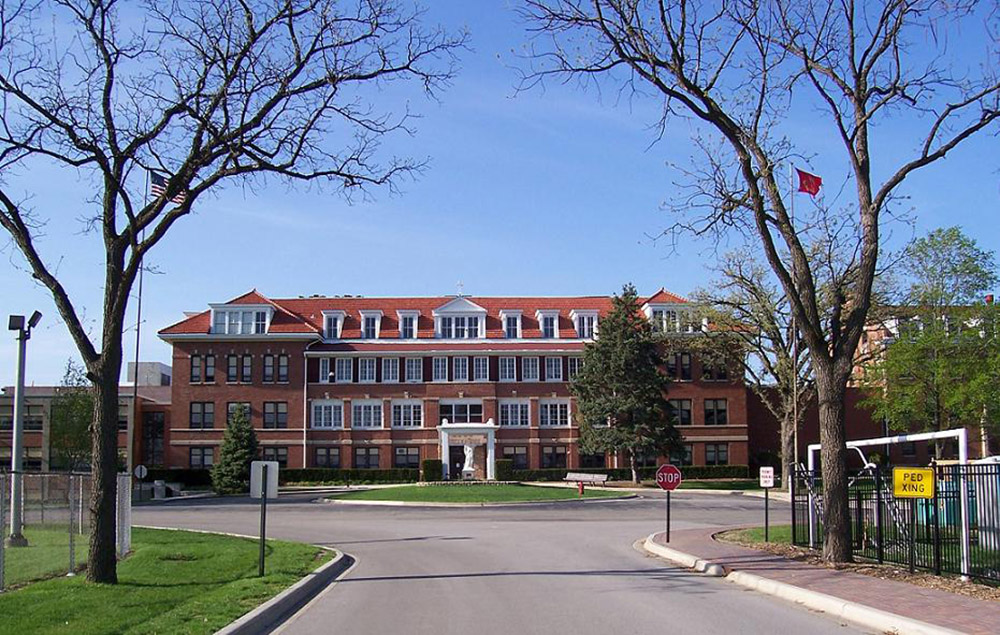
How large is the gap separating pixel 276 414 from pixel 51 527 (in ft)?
149

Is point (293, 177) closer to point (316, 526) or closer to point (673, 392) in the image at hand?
point (316, 526)

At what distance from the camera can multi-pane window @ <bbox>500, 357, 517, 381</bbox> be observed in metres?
68.6

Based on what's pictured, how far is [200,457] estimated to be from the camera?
222ft

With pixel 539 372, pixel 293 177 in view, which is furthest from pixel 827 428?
pixel 539 372

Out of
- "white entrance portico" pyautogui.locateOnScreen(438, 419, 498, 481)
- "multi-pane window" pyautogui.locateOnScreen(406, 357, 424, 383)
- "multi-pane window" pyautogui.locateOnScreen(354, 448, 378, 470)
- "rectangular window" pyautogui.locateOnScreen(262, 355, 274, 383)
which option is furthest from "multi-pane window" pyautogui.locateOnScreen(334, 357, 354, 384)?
"white entrance portico" pyautogui.locateOnScreen(438, 419, 498, 481)

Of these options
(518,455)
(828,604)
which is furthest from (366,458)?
(828,604)

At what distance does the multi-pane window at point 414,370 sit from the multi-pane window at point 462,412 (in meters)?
2.57

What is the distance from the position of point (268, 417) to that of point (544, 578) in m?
53.7

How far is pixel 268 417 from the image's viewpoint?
67.9 meters

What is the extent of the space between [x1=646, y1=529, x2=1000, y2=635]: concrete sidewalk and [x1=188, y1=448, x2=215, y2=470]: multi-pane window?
52848 millimetres

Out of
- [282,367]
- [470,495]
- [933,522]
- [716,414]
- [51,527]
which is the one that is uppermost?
[282,367]

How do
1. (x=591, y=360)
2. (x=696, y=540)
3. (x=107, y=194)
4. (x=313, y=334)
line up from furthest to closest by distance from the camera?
(x=313, y=334)
(x=591, y=360)
(x=696, y=540)
(x=107, y=194)

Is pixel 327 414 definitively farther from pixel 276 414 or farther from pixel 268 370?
pixel 268 370

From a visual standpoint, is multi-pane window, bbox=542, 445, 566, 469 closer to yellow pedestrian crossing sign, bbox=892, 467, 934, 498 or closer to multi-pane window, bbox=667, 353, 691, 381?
multi-pane window, bbox=667, 353, 691, 381
